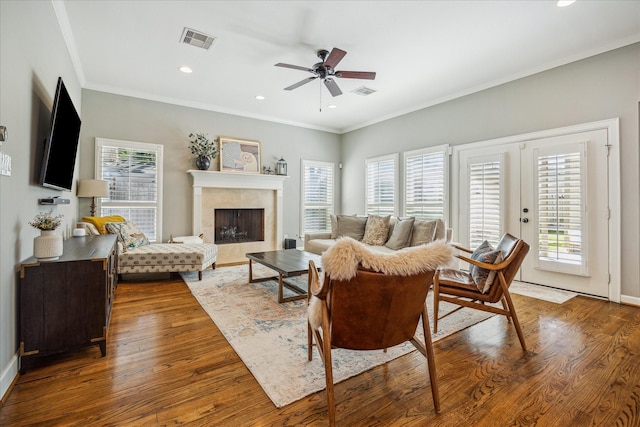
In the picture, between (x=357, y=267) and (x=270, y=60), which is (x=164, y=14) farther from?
(x=357, y=267)

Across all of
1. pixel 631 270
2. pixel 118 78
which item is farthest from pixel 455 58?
pixel 118 78

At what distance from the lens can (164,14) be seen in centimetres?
284

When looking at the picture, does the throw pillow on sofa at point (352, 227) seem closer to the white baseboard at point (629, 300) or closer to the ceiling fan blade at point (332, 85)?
the ceiling fan blade at point (332, 85)

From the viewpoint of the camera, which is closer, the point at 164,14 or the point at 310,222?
the point at 164,14

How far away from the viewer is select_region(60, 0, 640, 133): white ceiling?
108 inches

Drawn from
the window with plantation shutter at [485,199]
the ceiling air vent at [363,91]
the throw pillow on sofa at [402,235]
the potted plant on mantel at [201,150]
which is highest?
the ceiling air vent at [363,91]

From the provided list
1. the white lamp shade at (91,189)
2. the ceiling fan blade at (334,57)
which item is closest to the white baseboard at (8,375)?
the white lamp shade at (91,189)

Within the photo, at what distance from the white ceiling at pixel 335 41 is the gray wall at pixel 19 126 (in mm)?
716

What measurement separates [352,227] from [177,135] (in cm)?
342

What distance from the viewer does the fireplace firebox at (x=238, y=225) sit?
5.67 metres

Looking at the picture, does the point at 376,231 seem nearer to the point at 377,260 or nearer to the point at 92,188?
the point at 377,260

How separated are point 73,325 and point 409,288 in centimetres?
223

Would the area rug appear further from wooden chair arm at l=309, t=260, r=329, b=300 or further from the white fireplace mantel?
the white fireplace mantel

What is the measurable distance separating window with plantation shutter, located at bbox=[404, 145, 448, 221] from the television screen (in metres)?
4.90
